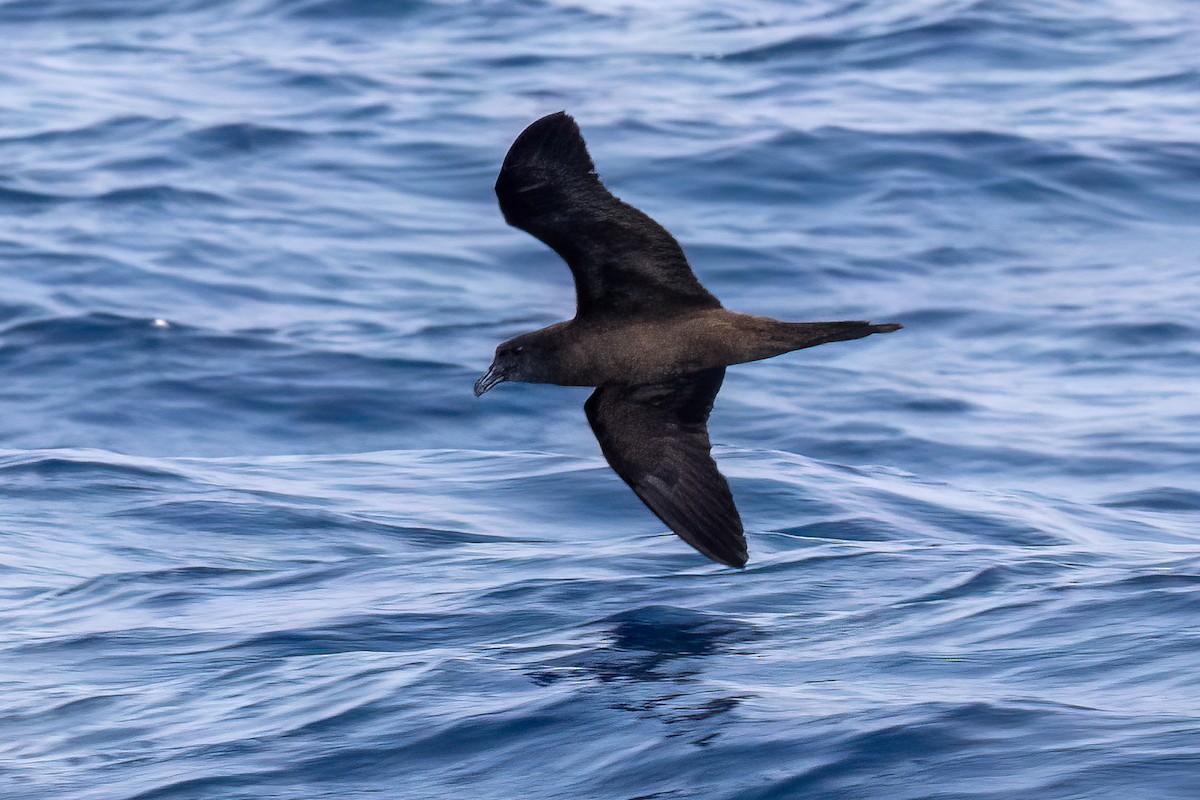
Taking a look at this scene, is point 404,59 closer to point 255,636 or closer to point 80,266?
point 80,266

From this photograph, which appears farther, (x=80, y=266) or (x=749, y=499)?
(x=80, y=266)

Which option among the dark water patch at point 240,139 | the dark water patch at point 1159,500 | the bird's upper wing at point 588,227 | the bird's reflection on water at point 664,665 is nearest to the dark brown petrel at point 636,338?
the bird's upper wing at point 588,227

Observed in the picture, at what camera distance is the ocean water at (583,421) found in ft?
21.1

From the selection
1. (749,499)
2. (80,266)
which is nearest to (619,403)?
(749,499)

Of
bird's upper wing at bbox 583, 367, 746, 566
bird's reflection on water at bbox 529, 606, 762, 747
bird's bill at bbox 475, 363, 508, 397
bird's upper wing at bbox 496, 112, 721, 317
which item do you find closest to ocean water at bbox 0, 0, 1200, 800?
bird's reflection on water at bbox 529, 606, 762, 747

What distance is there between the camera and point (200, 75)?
19.8 metres

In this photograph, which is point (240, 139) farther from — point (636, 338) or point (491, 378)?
point (636, 338)

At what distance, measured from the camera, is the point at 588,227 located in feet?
22.9

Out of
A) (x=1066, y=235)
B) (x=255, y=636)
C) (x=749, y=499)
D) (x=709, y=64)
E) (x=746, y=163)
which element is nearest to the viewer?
(x=255, y=636)

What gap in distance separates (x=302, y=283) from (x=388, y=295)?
83 centimetres

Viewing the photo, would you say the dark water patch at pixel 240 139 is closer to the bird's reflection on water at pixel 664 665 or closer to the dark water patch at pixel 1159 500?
the dark water patch at pixel 1159 500

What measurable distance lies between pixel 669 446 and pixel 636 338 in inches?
24.3

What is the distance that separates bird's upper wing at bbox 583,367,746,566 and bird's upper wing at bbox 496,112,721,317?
500mm

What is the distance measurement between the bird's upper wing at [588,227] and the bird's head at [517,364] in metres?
0.27
